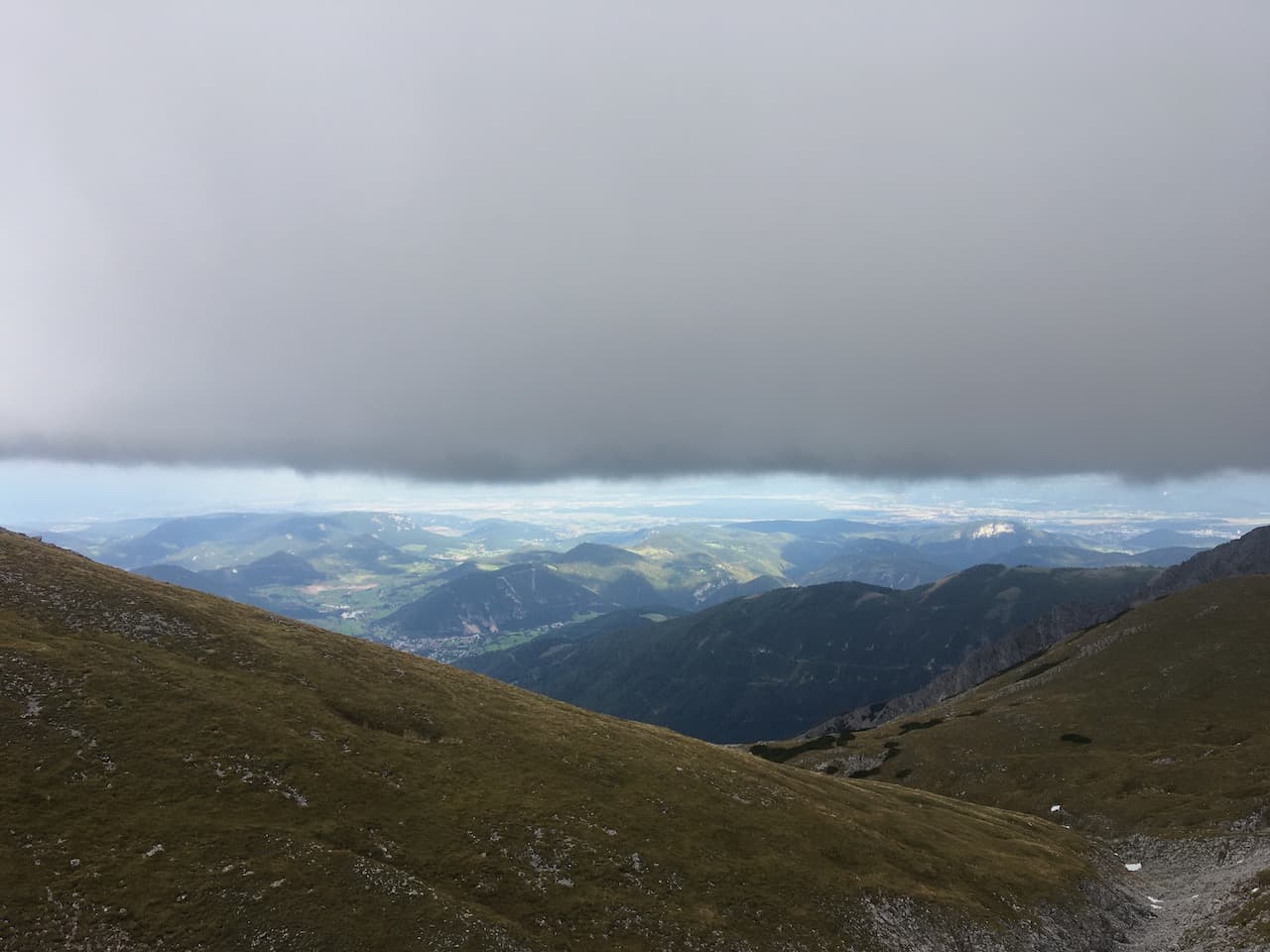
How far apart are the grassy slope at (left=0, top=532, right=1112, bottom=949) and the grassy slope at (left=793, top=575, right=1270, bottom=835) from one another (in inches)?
666

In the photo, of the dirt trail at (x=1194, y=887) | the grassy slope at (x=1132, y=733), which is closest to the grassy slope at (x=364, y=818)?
the dirt trail at (x=1194, y=887)

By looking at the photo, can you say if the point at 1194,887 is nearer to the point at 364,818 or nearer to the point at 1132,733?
the point at 1132,733

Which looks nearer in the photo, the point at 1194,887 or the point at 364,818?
the point at 364,818

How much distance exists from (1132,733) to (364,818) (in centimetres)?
11996

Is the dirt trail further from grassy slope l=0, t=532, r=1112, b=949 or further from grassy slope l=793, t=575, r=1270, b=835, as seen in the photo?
grassy slope l=0, t=532, r=1112, b=949

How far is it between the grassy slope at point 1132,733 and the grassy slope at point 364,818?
16926 millimetres

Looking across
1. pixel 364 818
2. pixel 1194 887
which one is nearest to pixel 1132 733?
pixel 1194 887

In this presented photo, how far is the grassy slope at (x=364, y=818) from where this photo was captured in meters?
33.1

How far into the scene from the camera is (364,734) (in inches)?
2082

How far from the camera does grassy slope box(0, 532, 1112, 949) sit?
33.1 m

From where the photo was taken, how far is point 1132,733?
323 feet

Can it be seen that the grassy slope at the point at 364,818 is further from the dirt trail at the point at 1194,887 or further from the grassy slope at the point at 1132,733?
the grassy slope at the point at 1132,733

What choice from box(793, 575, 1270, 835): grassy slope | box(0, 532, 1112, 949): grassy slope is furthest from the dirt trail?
box(0, 532, 1112, 949): grassy slope

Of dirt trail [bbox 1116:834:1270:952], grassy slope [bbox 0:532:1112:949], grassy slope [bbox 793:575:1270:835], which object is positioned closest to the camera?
grassy slope [bbox 0:532:1112:949]
